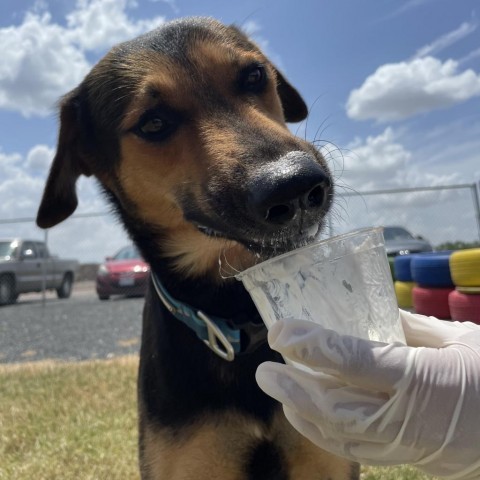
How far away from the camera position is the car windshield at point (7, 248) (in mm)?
15453

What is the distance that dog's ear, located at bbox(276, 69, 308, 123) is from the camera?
3490 millimetres

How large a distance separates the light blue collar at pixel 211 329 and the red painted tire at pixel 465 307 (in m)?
3.48

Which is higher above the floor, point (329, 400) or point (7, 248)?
point (329, 400)

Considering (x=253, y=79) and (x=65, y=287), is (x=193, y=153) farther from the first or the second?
(x=65, y=287)

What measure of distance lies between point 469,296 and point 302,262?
173 inches

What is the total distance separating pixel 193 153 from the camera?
2.30 metres

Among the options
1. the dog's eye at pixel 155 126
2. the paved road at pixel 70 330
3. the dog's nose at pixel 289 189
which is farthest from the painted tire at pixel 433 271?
the dog's nose at pixel 289 189

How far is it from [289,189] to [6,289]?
15.4 metres

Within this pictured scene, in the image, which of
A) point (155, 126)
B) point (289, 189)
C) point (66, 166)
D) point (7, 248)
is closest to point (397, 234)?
point (7, 248)

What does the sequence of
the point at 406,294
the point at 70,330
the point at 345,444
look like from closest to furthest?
the point at 345,444
the point at 406,294
the point at 70,330

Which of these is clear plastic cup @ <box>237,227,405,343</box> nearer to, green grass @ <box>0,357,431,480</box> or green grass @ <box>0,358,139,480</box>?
green grass @ <box>0,357,431,480</box>

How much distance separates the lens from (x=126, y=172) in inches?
105

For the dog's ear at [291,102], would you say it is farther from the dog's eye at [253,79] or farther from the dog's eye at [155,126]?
the dog's eye at [155,126]

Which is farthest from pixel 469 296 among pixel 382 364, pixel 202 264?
pixel 382 364
